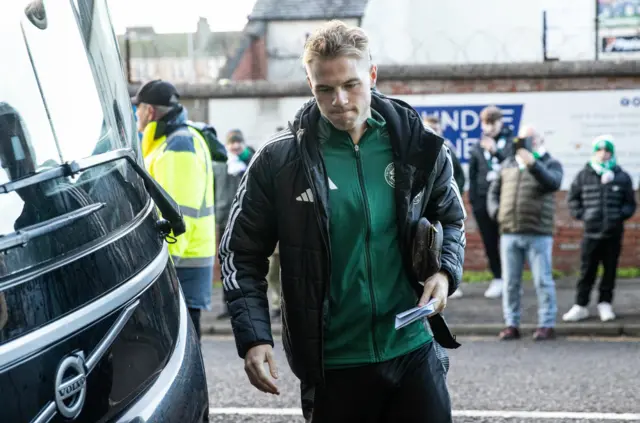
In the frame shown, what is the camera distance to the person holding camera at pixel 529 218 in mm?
9203

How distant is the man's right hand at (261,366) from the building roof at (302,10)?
41.6 ft

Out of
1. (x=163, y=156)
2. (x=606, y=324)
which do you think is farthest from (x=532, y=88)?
(x=163, y=156)

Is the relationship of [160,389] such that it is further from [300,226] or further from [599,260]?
[599,260]

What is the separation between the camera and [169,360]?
2.65 meters

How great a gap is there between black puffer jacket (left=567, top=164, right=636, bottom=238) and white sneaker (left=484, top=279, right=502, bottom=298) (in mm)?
2222

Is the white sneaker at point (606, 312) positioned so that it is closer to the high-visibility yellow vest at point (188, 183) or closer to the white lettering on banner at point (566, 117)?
the white lettering on banner at point (566, 117)

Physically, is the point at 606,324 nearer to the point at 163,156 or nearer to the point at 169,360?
the point at 163,156

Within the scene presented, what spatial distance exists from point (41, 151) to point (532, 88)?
11.9 metres

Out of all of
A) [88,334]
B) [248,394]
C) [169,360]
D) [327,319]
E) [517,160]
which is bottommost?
[248,394]

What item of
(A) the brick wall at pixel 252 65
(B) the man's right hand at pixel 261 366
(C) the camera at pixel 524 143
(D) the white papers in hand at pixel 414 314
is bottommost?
(C) the camera at pixel 524 143

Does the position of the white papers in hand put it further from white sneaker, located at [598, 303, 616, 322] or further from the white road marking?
white sneaker, located at [598, 303, 616, 322]

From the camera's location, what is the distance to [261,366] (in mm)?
3254

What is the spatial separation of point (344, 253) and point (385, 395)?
0.47m

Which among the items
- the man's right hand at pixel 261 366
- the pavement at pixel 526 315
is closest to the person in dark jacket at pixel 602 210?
the pavement at pixel 526 315
